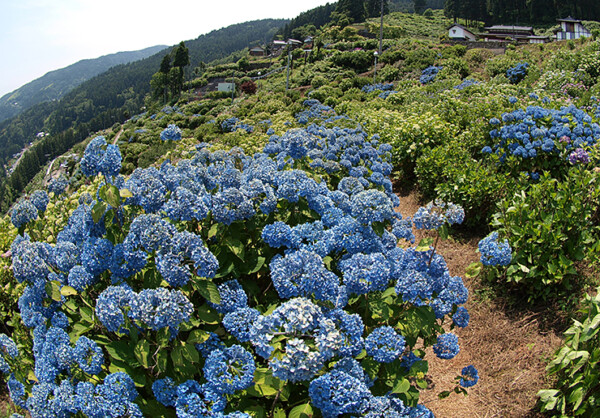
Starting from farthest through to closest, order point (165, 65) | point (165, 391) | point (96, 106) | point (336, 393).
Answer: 1. point (96, 106)
2. point (165, 65)
3. point (165, 391)
4. point (336, 393)

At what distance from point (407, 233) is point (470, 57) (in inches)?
1072

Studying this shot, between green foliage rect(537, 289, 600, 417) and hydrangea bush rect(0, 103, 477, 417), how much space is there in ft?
2.78

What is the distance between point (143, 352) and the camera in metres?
2.21

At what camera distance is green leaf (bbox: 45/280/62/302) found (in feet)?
8.14

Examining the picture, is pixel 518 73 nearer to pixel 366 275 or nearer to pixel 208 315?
pixel 366 275

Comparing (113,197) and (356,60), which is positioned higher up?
(356,60)

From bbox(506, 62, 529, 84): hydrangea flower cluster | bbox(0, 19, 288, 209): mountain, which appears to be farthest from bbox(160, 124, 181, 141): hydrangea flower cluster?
bbox(0, 19, 288, 209): mountain

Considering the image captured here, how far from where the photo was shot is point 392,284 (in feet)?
9.30

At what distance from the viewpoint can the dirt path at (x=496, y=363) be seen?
3536 mm

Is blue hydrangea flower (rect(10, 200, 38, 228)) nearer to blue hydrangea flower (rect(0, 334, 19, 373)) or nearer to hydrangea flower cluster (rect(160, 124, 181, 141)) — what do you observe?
blue hydrangea flower (rect(0, 334, 19, 373))

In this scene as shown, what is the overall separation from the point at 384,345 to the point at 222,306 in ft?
3.22

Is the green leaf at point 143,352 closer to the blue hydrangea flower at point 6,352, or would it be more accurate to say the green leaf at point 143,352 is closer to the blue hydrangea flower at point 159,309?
the blue hydrangea flower at point 159,309

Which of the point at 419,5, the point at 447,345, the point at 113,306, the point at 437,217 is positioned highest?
the point at 419,5

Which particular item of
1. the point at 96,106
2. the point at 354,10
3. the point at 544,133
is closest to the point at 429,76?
the point at 544,133
